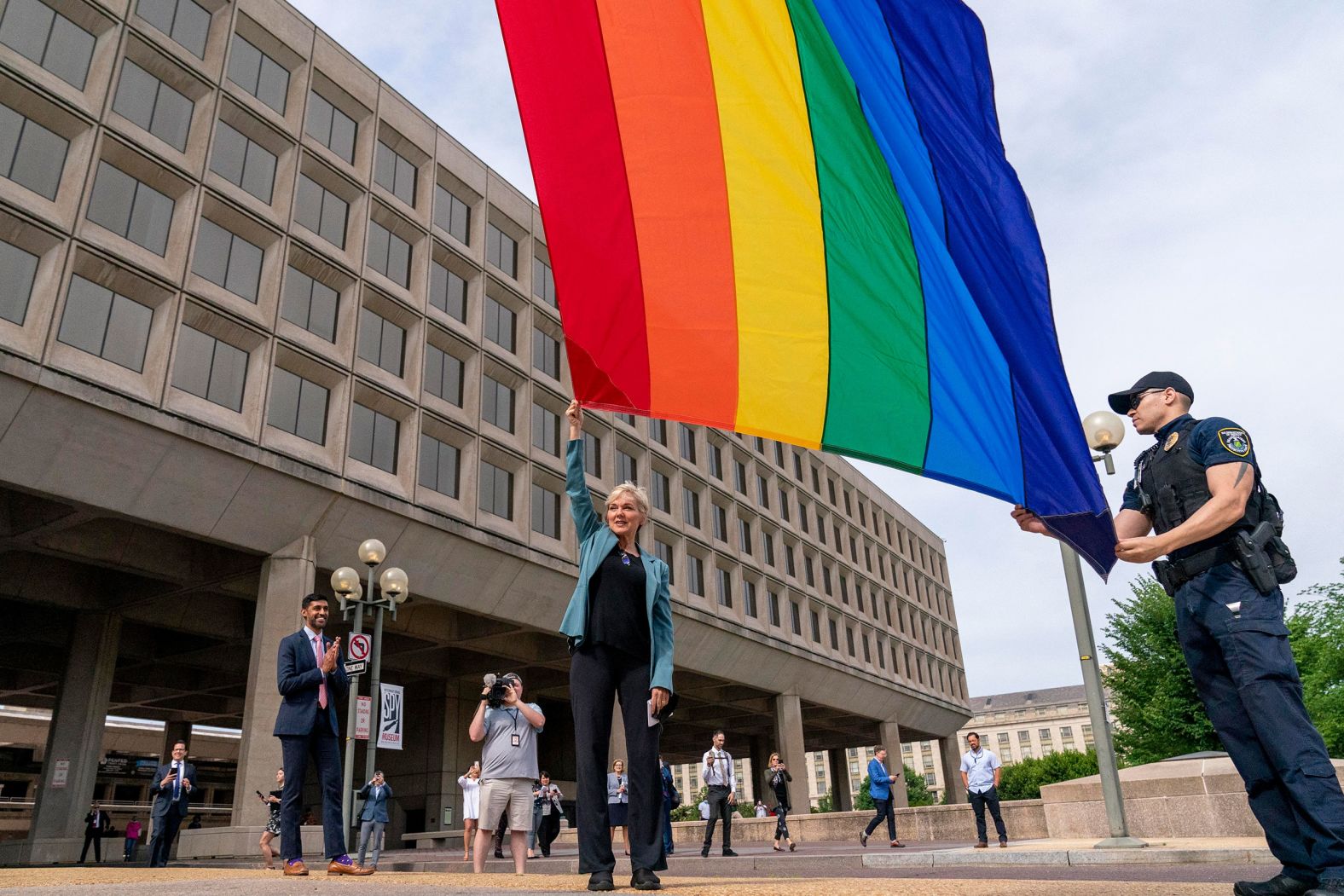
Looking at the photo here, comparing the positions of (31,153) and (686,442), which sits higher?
(686,442)

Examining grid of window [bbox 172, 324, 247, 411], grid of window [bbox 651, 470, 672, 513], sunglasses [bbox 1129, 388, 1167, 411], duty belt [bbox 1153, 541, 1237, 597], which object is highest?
grid of window [bbox 651, 470, 672, 513]

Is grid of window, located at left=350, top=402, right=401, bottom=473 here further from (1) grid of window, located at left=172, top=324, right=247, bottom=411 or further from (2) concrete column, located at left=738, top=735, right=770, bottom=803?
(2) concrete column, located at left=738, top=735, right=770, bottom=803

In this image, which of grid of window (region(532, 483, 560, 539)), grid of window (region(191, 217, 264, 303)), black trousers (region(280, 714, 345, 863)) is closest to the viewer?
black trousers (region(280, 714, 345, 863))

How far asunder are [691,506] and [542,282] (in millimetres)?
10728

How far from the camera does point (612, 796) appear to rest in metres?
18.4

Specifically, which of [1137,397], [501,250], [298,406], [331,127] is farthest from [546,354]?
[1137,397]

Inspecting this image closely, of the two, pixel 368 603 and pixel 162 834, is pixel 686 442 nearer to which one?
pixel 368 603

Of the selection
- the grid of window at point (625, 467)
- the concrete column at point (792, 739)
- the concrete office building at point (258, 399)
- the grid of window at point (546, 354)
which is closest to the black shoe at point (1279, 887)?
the concrete office building at point (258, 399)

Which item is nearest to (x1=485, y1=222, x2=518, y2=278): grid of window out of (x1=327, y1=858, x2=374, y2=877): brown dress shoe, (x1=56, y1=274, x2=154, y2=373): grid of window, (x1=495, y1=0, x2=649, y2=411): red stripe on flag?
(x1=56, y1=274, x2=154, y2=373): grid of window

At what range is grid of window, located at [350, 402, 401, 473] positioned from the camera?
885 inches

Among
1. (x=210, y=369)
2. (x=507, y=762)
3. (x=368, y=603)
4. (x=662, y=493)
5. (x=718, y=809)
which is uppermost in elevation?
(x=662, y=493)

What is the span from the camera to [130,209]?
748 inches

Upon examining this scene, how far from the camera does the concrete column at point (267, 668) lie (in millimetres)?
18562

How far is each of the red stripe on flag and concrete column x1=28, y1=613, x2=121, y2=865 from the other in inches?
870
